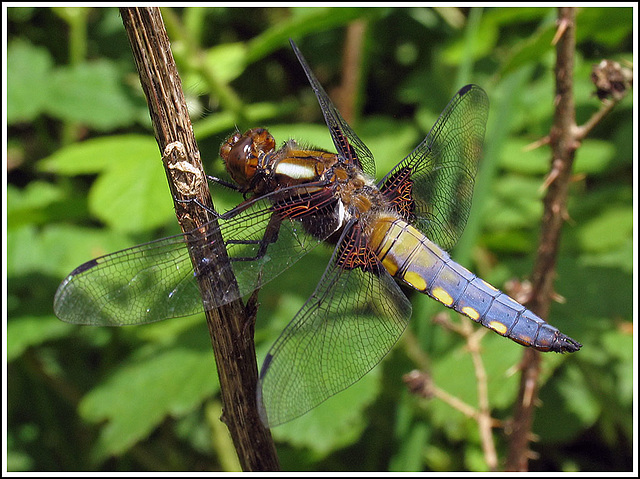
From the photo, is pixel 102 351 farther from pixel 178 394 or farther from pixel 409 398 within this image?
pixel 409 398

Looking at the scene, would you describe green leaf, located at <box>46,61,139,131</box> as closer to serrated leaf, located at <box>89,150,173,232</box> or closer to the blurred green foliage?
the blurred green foliage

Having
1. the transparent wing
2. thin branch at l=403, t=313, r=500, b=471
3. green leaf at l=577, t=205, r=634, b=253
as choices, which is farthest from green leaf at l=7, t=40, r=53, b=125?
green leaf at l=577, t=205, r=634, b=253

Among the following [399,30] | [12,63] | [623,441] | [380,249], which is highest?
[12,63]

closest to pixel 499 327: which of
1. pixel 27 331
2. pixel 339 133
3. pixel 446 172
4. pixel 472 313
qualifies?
pixel 472 313

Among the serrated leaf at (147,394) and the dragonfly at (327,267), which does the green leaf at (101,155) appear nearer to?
Result: the serrated leaf at (147,394)

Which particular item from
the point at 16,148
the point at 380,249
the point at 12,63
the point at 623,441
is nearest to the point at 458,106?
the point at 380,249

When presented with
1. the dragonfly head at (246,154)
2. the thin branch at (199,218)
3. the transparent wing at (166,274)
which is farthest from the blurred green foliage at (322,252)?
the thin branch at (199,218)
